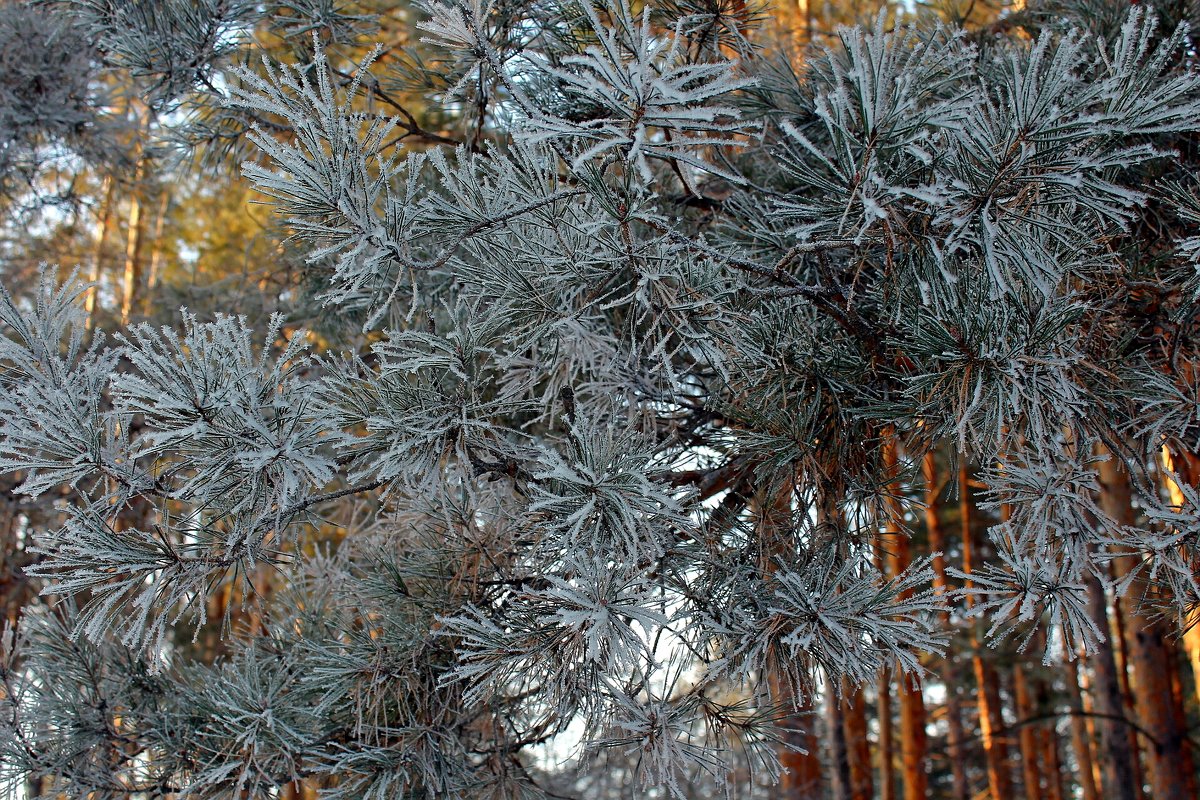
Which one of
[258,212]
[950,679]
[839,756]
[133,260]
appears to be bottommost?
[839,756]

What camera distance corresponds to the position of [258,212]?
4.59 metres

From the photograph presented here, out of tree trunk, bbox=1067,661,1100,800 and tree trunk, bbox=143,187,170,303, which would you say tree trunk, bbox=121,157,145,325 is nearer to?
tree trunk, bbox=143,187,170,303

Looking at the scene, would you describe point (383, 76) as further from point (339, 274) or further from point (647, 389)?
point (339, 274)

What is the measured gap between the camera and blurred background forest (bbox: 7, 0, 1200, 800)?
8.31 feet

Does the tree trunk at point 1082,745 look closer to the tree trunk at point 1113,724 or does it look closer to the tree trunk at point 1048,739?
the tree trunk at point 1048,739

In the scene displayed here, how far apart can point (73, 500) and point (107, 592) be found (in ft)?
9.50

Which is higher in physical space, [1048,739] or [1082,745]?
[1048,739]

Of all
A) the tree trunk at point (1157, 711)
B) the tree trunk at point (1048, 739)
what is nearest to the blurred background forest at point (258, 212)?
the tree trunk at point (1157, 711)

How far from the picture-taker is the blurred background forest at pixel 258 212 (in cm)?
253

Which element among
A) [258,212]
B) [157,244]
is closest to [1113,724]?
[258,212]

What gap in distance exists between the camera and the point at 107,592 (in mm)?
1624

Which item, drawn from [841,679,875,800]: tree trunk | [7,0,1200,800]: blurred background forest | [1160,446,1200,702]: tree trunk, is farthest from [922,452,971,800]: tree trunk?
[1160,446,1200,702]: tree trunk

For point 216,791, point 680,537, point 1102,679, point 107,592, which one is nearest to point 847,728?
point 1102,679

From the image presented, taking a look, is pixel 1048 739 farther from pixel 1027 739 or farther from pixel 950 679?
pixel 950 679
